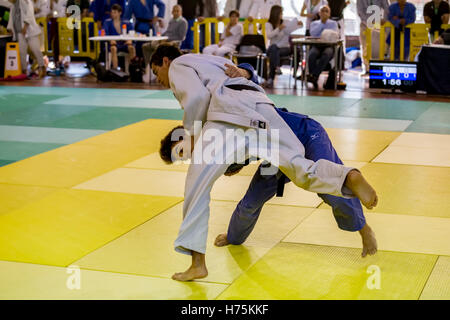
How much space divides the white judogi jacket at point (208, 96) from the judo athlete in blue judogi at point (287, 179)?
17 centimetres

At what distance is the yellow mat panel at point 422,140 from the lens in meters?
9.34

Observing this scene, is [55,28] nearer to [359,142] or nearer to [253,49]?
[253,49]

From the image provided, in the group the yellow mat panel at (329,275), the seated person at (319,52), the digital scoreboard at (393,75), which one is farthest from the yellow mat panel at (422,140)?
the seated person at (319,52)

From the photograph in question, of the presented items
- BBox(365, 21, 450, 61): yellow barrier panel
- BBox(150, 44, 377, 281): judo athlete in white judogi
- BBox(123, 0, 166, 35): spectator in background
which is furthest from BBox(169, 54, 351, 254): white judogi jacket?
BBox(123, 0, 166, 35): spectator in background

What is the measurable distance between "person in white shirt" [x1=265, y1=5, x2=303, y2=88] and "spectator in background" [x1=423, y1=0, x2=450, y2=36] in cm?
304

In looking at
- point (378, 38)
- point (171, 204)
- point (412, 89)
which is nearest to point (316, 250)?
point (171, 204)

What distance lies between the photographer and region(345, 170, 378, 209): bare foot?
13.9 feet

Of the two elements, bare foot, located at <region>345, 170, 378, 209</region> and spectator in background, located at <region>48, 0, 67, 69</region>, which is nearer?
bare foot, located at <region>345, 170, 378, 209</region>

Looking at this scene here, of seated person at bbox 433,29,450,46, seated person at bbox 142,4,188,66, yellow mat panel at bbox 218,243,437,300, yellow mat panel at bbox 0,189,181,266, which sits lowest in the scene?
yellow mat panel at bbox 218,243,437,300

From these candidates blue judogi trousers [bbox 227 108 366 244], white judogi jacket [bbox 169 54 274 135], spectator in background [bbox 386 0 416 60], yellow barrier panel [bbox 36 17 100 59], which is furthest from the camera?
yellow barrier panel [bbox 36 17 100 59]

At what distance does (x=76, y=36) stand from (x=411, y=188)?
47.1 feet

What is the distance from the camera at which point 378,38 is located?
60.3 feet

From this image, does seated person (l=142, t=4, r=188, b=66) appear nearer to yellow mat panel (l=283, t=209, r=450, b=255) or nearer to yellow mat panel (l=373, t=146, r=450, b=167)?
yellow mat panel (l=373, t=146, r=450, b=167)
